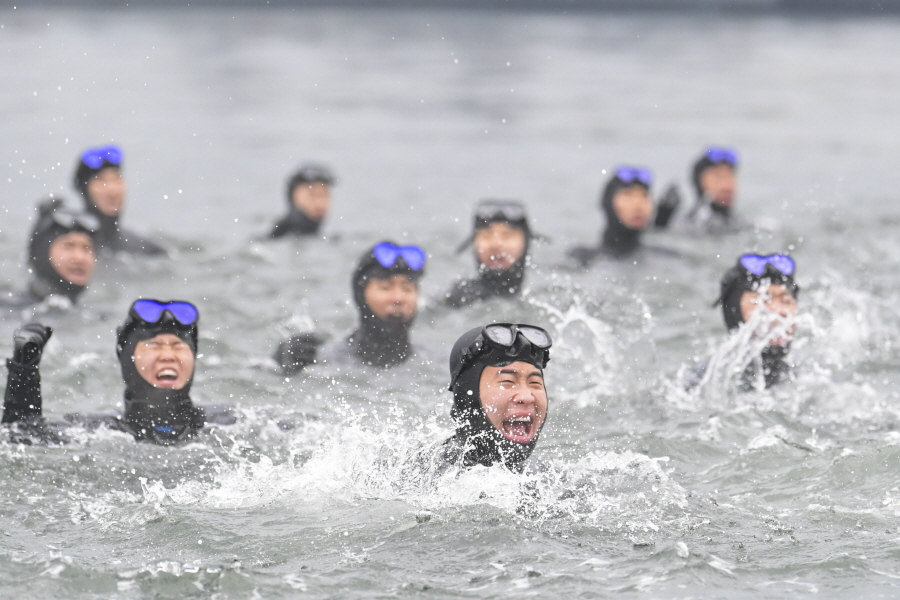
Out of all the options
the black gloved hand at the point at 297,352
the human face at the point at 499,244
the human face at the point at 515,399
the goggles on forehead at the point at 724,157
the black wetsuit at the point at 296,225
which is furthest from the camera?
the goggles on forehead at the point at 724,157

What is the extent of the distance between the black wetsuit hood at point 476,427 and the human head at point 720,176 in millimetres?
10270

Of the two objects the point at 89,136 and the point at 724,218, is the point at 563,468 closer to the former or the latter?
the point at 724,218

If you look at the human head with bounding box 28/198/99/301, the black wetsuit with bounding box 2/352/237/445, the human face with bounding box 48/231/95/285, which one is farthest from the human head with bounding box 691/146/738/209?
the black wetsuit with bounding box 2/352/237/445

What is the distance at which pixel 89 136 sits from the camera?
2447 cm

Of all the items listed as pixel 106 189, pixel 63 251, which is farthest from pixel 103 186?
pixel 63 251

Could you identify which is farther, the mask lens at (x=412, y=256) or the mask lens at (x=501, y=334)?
the mask lens at (x=412, y=256)

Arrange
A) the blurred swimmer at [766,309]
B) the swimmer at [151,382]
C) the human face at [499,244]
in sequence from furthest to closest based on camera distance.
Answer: the human face at [499,244], the blurred swimmer at [766,309], the swimmer at [151,382]

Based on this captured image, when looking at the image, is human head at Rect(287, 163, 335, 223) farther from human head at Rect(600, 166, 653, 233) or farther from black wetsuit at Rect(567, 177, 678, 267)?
human head at Rect(600, 166, 653, 233)

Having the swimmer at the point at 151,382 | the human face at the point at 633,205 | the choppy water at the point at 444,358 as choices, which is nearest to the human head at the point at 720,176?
the choppy water at the point at 444,358

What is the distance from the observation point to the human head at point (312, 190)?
16875 mm

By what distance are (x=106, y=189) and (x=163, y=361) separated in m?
6.55

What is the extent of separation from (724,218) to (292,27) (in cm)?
2777

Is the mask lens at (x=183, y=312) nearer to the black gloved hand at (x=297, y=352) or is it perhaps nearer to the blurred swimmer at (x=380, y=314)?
the blurred swimmer at (x=380, y=314)

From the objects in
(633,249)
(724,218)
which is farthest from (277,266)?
(724,218)
